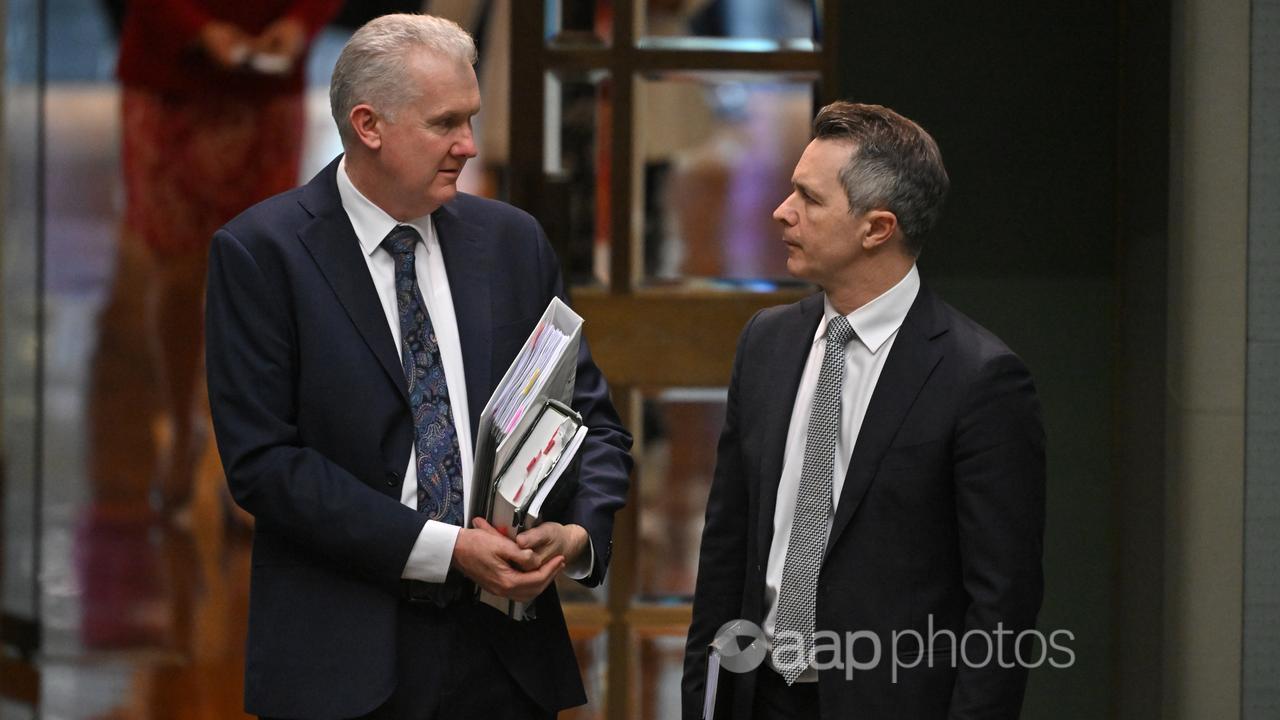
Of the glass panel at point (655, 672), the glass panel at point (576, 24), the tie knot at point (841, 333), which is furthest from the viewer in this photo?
the glass panel at point (655, 672)

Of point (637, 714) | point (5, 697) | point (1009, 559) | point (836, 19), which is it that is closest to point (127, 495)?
point (5, 697)

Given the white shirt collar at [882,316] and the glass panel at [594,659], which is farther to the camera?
the glass panel at [594,659]

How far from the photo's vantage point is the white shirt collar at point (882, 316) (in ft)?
6.78

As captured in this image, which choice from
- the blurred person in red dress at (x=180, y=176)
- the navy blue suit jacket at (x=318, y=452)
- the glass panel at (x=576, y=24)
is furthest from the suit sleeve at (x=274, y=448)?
the blurred person in red dress at (x=180, y=176)

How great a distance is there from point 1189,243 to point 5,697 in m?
2.97

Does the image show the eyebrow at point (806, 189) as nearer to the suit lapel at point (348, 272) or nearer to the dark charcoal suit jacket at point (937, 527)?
the dark charcoal suit jacket at point (937, 527)

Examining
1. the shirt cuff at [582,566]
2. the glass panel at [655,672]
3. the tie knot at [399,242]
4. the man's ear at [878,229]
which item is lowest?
the glass panel at [655,672]

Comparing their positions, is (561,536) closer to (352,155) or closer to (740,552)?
(740,552)

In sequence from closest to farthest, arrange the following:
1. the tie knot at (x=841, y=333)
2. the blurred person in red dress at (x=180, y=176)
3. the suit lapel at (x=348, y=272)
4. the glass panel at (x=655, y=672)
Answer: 1. the suit lapel at (x=348, y=272)
2. the tie knot at (x=841, y=333)
3. the glass panel at (x=655, y=672)
4. the blurred person in red dress at (x=180, y=176)

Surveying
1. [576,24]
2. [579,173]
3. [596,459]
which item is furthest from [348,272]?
[576,24]

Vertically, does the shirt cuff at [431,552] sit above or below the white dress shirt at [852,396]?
below

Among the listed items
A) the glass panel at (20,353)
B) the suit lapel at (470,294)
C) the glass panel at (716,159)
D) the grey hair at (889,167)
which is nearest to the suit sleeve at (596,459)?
the suit lapel at (470,294)

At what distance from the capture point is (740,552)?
217 centimetres

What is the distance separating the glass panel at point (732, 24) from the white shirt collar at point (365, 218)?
114cm
